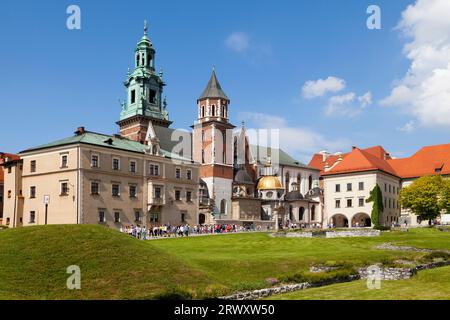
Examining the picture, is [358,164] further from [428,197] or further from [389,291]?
[389,291]

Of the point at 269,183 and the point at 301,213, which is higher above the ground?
the point at 269,183

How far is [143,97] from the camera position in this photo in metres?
102

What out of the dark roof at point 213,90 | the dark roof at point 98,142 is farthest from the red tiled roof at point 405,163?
the dark roof at point 98,142

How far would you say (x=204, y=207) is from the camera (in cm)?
8569

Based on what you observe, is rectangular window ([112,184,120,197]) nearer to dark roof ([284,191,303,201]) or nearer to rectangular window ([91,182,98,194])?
rectangular window ([91,182,98,194])

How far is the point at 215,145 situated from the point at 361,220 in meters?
29.6

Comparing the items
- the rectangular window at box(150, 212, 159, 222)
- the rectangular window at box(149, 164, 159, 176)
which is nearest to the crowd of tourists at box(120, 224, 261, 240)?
→ the rectangular window at box(150, 212, 159, 222)

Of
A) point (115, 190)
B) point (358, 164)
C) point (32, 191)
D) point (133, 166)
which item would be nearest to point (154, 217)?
point (115, 190)

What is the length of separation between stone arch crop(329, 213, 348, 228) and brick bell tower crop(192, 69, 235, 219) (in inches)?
750

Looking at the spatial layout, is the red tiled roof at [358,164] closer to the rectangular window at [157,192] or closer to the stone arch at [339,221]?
the stone arch at [339,221]

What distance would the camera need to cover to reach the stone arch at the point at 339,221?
96.8 metres

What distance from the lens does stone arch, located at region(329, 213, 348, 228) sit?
9675 centimetres

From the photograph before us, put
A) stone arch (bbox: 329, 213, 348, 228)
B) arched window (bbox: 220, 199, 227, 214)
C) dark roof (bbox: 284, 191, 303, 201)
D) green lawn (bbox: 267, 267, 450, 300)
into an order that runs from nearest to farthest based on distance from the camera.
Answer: green lawn (bbox: 267, 267, 450, 300)
arched window (bbox: 220, 199, 227, 214)
stone arch (bbox: 329, 213, 348, 228)
dark roof (bbox: 284, 191, 303, 201)

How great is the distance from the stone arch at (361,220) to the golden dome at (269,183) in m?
17.4
